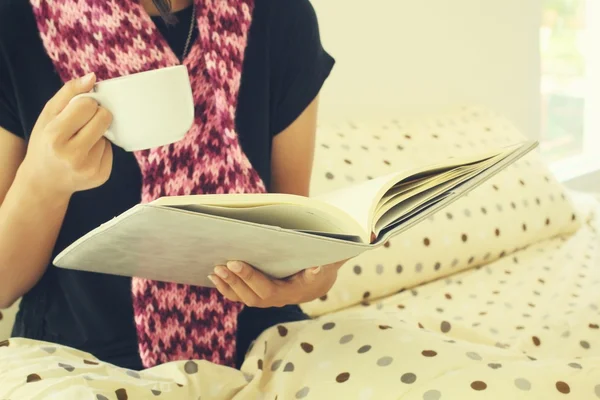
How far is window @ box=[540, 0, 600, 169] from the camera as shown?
7.35ft

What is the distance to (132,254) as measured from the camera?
0.60m

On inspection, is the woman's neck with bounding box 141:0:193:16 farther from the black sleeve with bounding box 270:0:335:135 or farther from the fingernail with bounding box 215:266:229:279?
the fingernail with bounding box 215:266:229:279

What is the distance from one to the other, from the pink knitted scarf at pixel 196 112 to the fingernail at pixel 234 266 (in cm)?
16

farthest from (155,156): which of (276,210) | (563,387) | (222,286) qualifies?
(563,387)

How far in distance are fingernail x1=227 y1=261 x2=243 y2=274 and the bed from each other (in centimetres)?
13

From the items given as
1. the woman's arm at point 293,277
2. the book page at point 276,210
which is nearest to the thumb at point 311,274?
the woman's arm at point 293,277

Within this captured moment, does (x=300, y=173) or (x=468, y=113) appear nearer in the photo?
(x=300, y=173)

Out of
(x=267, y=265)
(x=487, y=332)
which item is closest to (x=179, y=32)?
(x=267, y=265)

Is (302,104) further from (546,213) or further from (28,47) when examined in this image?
(546,213)

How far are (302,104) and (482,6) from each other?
109 cm

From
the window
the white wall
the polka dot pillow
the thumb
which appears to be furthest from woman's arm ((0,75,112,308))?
the window

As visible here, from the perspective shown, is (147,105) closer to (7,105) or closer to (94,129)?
(94,129)

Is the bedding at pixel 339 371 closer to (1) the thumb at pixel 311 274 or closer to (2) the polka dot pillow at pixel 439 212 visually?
(1) the thumb at pixel 311 274

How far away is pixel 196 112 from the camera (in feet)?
2.65
